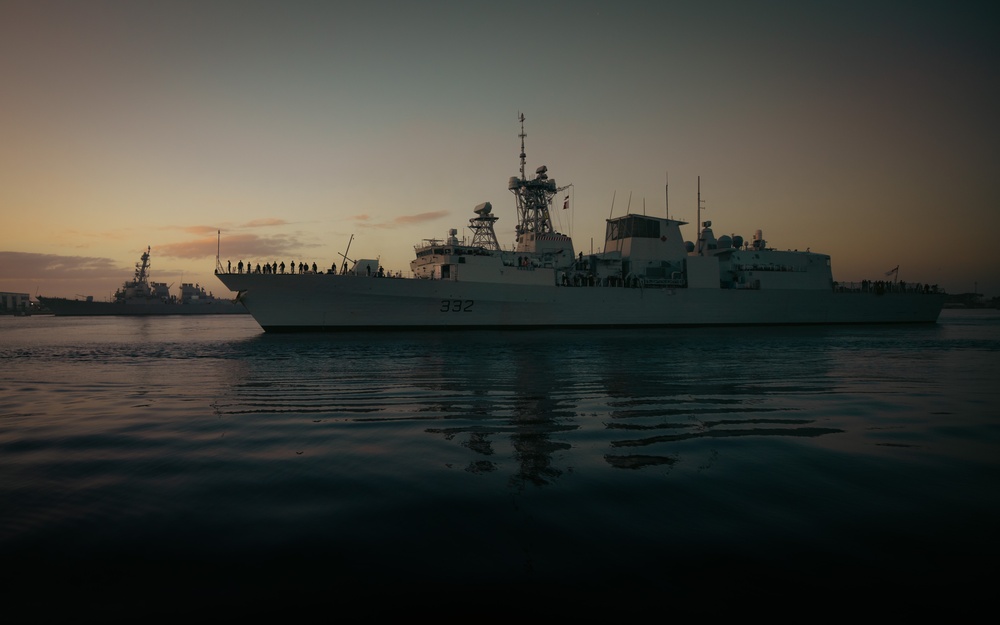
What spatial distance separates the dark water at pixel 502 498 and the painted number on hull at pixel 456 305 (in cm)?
2517

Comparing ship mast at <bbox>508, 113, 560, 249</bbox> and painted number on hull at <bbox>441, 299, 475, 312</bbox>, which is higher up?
ship mast at <bbox>508, 113, 560, 249</bbox>

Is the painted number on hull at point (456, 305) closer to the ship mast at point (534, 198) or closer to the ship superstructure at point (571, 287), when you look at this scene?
the ship superstructure at point (571, 287)

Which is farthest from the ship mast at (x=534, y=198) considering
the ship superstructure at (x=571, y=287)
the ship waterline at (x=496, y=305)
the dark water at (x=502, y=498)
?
the dark water at (x=502, y=498)

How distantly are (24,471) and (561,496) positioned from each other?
5.16 metres

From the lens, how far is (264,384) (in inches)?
437

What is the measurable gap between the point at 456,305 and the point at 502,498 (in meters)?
30.8

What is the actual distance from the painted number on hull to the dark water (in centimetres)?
2517

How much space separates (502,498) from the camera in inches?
152

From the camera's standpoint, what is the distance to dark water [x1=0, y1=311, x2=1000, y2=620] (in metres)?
2.65

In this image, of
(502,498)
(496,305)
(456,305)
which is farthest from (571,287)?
(502,498)

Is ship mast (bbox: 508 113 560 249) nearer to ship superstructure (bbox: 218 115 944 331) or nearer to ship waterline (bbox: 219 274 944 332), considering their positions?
ship superstructure (bbox: 218 115 944 331)

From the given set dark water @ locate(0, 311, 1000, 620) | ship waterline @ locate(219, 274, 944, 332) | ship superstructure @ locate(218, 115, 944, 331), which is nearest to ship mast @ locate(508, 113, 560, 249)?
ship superstructure @ locate(218, 115, 944, 331)

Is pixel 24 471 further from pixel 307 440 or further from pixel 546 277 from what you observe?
pixel 546 277

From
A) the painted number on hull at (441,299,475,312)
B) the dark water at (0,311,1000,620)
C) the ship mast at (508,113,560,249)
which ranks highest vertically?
the ship mast at (508,113,560,249)
